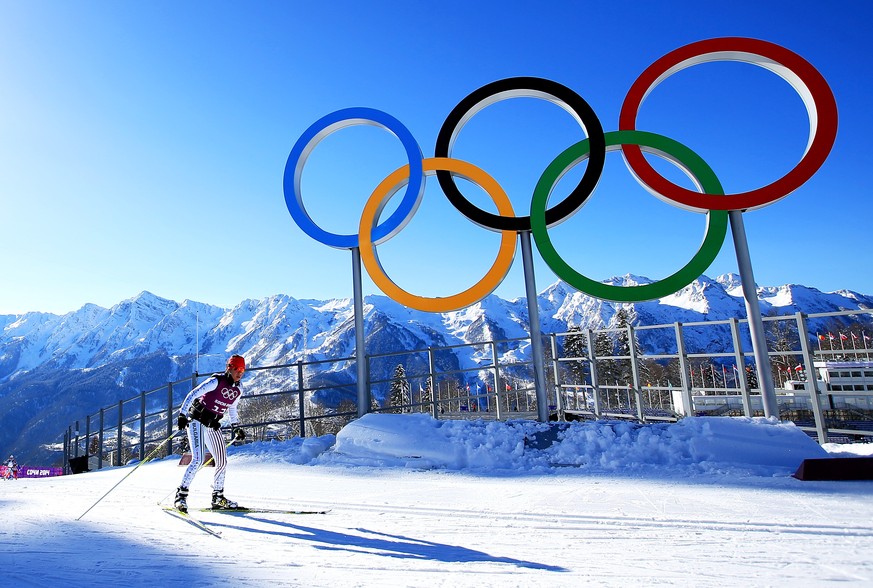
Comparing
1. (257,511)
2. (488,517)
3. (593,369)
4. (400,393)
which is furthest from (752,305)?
(400,393)

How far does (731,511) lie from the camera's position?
14.0ft

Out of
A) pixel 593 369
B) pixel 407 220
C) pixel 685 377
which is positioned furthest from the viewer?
pixel 593 369

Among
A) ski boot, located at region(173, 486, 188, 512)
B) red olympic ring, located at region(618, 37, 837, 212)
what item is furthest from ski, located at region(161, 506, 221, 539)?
red olympic ring, located at region(618, 37, 837, 212)

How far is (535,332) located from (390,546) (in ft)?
18.6

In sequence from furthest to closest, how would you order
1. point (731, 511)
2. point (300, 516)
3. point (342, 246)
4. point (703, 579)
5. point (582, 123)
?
point (342, 246) < point (582, 123) < point (300, 516) < point (731, 511) < point (703, 579)

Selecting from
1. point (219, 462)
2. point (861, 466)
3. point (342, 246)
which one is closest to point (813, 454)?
point (861, 466)

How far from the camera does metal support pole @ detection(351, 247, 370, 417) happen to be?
9.60 m

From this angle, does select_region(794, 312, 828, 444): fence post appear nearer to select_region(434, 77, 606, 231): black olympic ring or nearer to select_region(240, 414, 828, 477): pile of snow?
select_region(240, 414, 828, 477): pile of snow

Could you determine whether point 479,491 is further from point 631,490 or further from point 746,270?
point 746,270

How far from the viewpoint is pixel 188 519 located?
4934 millimetres

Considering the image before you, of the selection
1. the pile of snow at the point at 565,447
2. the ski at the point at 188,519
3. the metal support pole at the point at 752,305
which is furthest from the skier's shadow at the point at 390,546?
the metal support pole at the point at 752,305

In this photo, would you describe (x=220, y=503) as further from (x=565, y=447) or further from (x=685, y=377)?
(x=685, y=377)

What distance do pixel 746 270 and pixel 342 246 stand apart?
7.45 meters

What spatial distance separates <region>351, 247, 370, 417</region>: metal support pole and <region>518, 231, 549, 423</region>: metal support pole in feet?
10.9
